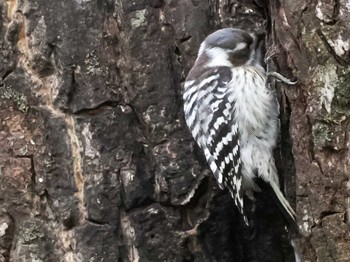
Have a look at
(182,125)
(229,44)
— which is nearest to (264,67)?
(229,44)

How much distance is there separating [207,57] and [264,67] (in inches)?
11.9

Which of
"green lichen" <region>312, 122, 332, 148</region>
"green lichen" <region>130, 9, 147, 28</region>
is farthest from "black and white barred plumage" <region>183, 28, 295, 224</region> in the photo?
"green lichen" <region>312, 122, 332, 148</region>

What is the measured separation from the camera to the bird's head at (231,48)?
334 cm

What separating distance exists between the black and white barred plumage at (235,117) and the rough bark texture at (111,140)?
6cm

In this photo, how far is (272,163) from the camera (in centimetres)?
338

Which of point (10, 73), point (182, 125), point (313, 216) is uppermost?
point (10, 73)

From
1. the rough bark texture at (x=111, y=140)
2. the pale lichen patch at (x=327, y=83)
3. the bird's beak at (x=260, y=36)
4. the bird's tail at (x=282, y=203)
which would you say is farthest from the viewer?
the bird's beak at (x=260, y=36)

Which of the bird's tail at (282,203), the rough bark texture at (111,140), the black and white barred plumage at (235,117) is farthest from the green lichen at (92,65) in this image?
the bird's tail at (282,203)

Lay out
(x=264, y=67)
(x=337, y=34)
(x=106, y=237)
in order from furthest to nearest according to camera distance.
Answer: (x=264, y=67)
(x=106, y=237)
(x=337, y=34)

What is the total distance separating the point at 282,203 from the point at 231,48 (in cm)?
70

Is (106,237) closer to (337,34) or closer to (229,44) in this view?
(229,44)

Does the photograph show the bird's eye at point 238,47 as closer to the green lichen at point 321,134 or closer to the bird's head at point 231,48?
the bird's head at point 231,48

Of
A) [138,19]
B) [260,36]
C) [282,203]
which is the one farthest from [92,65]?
[282,203]

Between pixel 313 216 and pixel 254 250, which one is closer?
pixel 313 216
